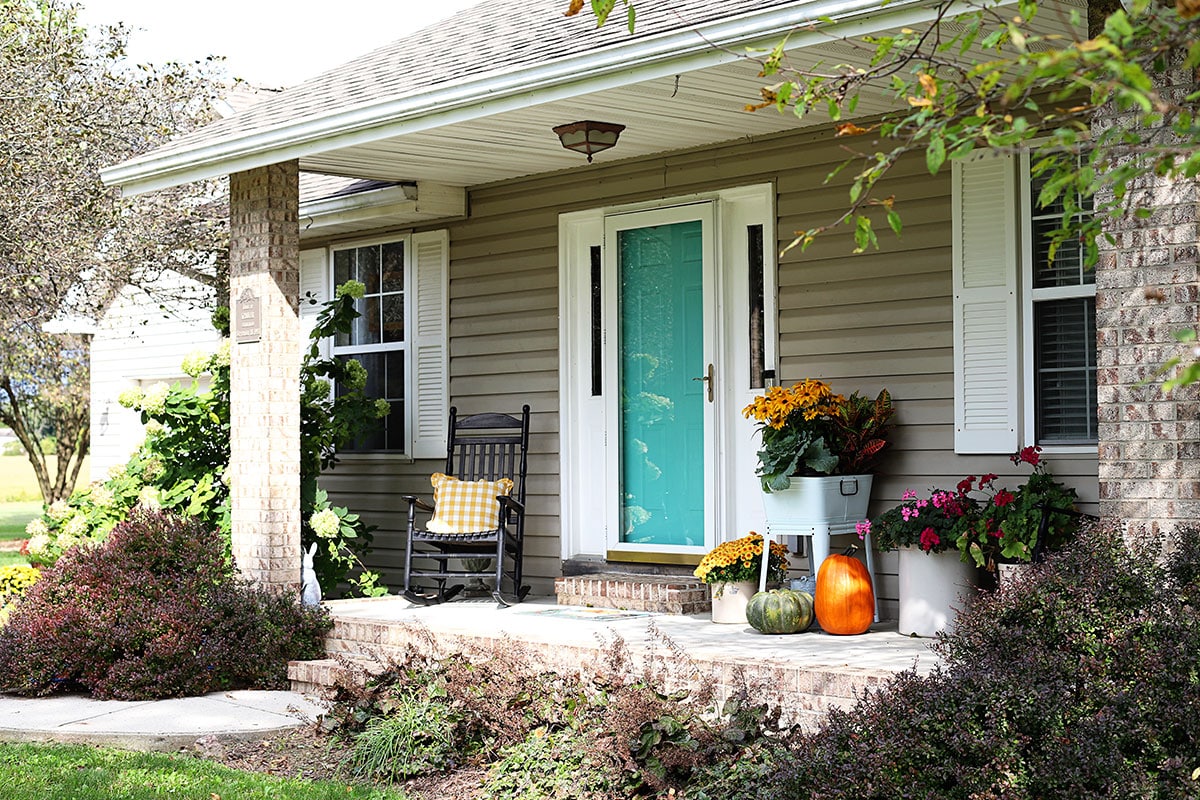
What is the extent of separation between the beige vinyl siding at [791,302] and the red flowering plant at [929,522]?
0.50m

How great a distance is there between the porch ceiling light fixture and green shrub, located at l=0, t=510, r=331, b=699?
2836 millimetres

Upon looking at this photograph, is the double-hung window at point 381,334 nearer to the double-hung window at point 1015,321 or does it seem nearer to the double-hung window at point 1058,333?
the double-hung window at point 1015,321

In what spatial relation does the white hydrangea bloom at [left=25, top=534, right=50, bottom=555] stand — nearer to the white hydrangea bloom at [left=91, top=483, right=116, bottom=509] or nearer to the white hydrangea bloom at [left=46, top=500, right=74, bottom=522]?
the white hydrangea bloom at [left=46, top=500, right=74, bottom=522]

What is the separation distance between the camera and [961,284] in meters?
6.59

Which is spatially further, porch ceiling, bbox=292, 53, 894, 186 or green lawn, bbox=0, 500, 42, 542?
green lawn, bbox=0, 500, 42, 542

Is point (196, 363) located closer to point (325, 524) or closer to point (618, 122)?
point (325, 524)

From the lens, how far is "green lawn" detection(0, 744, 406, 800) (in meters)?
5.08

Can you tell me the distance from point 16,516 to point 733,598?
25397 mm

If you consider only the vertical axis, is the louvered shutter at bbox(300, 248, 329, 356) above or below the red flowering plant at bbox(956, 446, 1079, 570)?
above

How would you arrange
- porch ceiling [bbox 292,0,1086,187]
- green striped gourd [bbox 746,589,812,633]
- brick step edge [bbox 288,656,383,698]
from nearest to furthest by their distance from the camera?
1. porch ceiling [bbox 292,0,1086,187]
2. green striped gourd [bbox 746,589,812,633]
3. brick step edge [bbox 288,656,383,698]

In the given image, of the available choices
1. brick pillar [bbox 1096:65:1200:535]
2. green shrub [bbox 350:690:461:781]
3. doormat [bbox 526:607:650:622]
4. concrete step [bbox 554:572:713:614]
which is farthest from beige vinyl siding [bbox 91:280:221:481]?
brick pillar [bbox 1096:65:1200:535]

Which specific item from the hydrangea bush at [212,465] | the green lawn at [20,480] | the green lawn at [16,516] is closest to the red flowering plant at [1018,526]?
the hydrangea bush at [212,465]

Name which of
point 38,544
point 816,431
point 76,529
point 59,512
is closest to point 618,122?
point 816,431

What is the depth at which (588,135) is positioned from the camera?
6.89 meters
